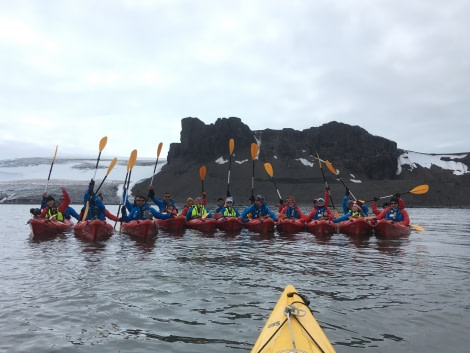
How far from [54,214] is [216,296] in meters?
10.9

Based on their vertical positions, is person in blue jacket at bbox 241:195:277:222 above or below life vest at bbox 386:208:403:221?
below

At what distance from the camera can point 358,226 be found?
Result: 14.6 meters

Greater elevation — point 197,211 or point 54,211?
point 197,211

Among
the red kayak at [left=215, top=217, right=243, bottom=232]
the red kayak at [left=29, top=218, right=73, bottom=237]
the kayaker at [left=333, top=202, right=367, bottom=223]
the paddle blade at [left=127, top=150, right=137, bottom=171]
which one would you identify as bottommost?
the red kayak at [left=29, top=218, right=73, bottom=237]

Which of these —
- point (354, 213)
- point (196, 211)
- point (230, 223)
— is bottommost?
point (230, 223)

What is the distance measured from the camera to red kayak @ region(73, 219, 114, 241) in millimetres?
13180

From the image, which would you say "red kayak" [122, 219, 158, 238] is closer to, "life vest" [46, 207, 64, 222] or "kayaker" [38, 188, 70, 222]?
"kayaker" [38, 188, 70, 222]

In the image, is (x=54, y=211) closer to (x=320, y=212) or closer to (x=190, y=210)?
(x=190, y=210)

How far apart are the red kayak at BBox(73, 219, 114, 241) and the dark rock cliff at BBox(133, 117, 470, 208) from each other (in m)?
40.8

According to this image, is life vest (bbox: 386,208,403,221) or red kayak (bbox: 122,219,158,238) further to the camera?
life vest (bbox: 386,208,403,221)

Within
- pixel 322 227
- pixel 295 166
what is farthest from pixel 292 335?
pixel 295 166

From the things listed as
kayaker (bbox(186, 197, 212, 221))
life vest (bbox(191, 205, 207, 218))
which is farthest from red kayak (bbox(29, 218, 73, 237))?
life vest (bbox(191, 205, 207, 218))

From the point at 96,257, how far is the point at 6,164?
115665 mm

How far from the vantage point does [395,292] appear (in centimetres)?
674
